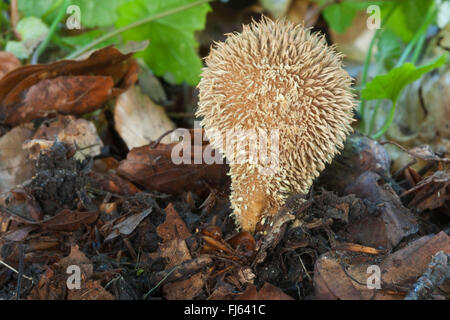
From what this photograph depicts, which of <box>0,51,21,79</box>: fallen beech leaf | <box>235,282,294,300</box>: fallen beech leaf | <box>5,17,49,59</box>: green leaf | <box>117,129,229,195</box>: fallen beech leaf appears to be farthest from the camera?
<box>5,17,49,59</box>: green leaf

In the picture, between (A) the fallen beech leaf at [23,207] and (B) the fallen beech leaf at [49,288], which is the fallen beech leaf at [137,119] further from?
(B) the fallen beech leaf at [49,288]

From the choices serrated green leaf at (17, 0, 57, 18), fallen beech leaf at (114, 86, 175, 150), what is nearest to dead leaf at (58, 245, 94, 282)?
fallen beech leaf at (114, 86, 175, 150)

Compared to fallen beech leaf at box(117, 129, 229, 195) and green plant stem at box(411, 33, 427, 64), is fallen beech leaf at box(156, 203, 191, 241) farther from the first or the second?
green plant stem at box(411, 33, 427, 64)

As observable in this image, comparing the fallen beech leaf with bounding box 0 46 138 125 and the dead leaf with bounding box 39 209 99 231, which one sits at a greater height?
the fallen beech leaf with bounding box 0 46 138 125

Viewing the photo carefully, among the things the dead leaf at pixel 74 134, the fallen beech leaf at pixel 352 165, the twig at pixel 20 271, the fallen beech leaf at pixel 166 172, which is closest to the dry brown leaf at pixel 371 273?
the fallen beech leaf at pixel 352 165

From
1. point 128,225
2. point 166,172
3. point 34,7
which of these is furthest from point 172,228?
point 34,7
